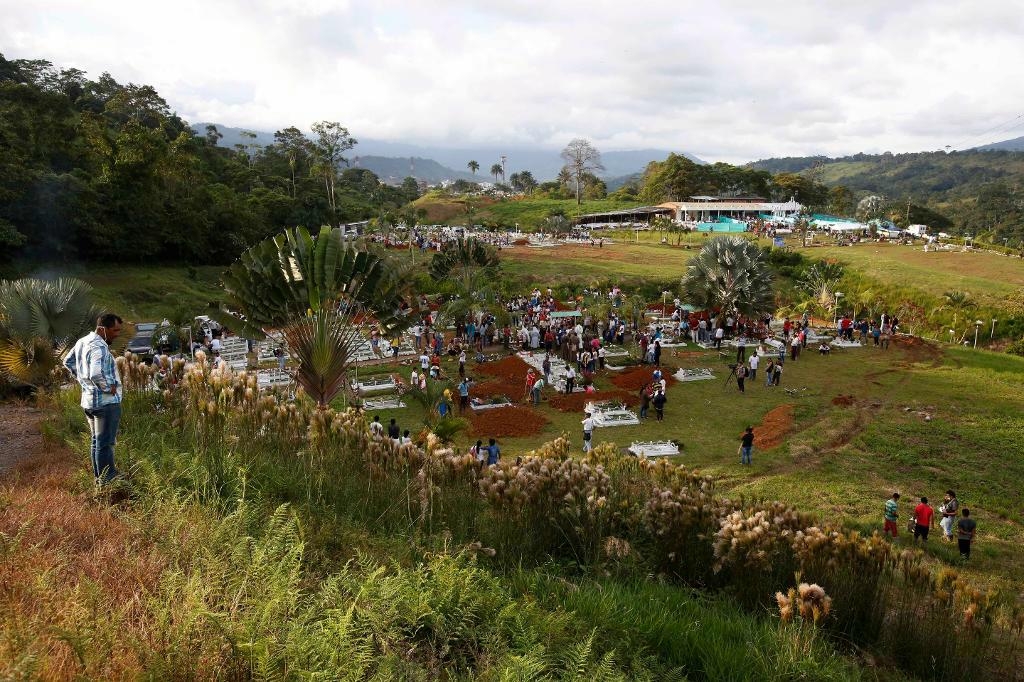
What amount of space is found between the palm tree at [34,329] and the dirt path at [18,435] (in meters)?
1.35

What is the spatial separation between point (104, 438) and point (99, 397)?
345mm

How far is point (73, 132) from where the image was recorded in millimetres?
37438

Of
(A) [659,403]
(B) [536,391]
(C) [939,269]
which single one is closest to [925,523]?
(A) [659,403]

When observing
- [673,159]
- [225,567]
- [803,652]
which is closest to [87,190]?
[225,567]

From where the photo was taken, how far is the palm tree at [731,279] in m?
24.9

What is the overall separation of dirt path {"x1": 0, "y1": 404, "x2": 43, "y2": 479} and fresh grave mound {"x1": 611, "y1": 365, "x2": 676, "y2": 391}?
49.4ft

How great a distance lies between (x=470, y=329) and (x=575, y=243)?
3460 cm

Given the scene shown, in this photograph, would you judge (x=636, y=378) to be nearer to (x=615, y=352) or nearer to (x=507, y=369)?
(x=615, y=352)

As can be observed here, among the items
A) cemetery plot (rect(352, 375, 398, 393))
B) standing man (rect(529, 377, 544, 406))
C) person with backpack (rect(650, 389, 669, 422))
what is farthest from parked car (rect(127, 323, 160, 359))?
person with backpack (rect(650, 389, 669, 422))

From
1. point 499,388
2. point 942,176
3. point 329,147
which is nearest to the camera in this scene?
point 499,388

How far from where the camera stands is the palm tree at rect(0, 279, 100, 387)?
959 centimetres

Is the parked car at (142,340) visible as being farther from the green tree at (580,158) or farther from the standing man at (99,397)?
the green tree at (580,158)

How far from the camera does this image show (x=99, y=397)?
4.89 meters

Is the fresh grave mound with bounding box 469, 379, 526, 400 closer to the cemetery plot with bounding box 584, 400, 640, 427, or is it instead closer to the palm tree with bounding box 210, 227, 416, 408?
the cemetery plot with bounding box 584, 400, 640, 427
